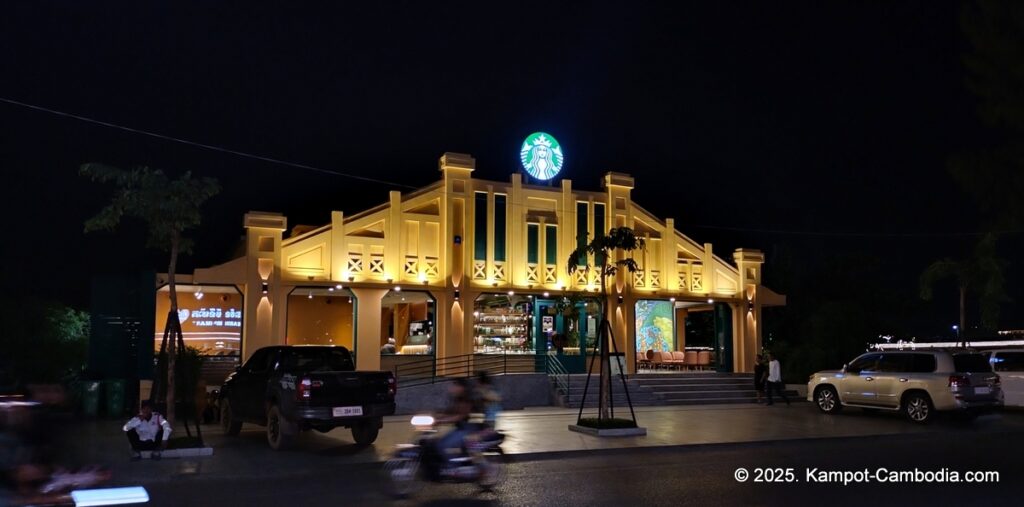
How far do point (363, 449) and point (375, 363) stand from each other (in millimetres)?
9211

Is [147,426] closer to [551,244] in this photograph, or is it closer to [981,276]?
[551,244]

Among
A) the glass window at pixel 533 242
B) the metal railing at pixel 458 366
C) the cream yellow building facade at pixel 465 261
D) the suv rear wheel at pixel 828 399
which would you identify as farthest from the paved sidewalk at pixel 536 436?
the glass window at pixel 533 242

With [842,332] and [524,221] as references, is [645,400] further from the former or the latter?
[842,332]

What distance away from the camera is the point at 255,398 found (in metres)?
15.1

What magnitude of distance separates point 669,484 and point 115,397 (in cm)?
1474

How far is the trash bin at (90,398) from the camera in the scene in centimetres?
1928

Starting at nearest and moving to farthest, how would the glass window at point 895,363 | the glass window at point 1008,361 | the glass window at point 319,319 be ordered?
the glass window at point 895,363
the glass window at point 1008,361
the glass window at point 319,319

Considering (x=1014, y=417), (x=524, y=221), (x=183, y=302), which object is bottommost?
(x=1014, y=417)

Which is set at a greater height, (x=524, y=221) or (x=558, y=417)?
(x=524, y=221)

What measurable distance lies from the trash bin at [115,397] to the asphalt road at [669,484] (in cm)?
979

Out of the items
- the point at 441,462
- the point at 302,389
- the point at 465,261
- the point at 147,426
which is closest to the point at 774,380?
the point at 465,261

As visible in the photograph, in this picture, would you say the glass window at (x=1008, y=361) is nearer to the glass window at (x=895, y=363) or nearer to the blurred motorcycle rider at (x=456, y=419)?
the glass window at (x=895, y=363)

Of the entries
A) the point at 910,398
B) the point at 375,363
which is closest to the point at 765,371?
the point at 910,398

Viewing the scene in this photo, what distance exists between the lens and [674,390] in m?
24.5
